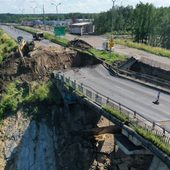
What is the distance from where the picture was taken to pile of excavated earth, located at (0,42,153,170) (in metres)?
19.4

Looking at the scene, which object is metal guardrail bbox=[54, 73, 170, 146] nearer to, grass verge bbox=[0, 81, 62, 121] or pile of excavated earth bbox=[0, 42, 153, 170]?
pile of excavated earth bbox=[0, 42, 153, 170]

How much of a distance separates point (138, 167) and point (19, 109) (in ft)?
59.5

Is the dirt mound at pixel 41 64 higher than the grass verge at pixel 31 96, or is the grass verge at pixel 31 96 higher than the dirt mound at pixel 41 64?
the dirt mound at pixel 41 64

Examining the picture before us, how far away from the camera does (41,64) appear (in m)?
31.4

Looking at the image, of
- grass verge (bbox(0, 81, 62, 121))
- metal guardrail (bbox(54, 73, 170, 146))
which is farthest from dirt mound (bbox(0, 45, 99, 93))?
metal guardrail (bbox(54, 73, 170, 146))

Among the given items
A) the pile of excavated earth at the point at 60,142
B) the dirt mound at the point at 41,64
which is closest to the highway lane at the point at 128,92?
the pile of excavated earth at the point at 60,142

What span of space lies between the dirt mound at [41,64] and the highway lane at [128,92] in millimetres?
4789

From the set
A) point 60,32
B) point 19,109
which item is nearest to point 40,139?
point 19,109

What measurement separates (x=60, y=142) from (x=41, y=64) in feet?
50.3

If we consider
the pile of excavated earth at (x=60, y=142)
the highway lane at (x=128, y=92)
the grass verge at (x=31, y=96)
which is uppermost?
the highway lane at (x=128, y=92)

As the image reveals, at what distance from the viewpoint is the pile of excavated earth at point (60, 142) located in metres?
Result: 19.4

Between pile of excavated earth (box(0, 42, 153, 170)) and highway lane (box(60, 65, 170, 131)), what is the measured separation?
3861 mm

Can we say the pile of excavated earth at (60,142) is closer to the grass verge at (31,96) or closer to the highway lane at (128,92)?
the grass verge at (31,96)

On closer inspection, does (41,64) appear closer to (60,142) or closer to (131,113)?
(60,142)
